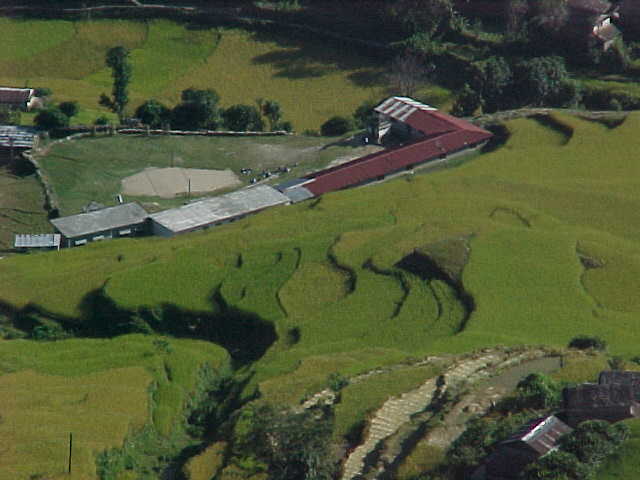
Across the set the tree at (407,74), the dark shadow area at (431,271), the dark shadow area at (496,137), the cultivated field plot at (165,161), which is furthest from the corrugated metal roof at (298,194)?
the tree at (407,74)

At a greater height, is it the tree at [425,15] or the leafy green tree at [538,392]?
the leafy green tree at [538,392]

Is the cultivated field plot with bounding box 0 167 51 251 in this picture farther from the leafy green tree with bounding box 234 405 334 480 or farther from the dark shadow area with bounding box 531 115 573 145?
the leafy green tree with bounding box 234 405 334 480

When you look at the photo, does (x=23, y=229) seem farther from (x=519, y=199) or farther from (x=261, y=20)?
(x=261, y=20)

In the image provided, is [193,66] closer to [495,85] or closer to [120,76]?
[120,76]

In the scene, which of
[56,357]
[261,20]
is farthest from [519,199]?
[261,20]

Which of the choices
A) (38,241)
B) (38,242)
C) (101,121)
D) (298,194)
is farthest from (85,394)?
(101,121)

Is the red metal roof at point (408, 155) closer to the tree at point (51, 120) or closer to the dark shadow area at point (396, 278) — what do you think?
the dark shadow area at point (396, 278)
